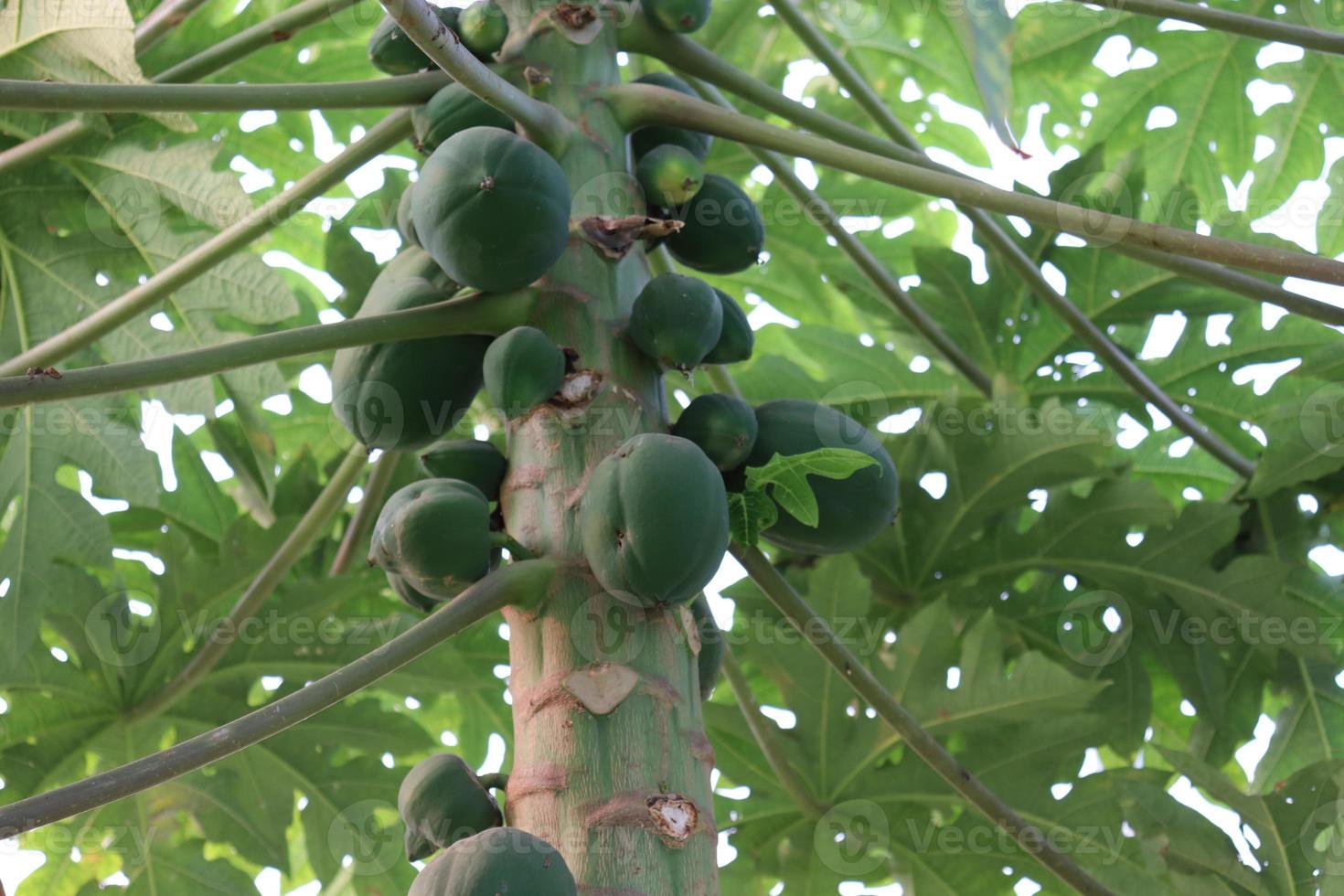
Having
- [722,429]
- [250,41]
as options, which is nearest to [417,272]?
[722,429]

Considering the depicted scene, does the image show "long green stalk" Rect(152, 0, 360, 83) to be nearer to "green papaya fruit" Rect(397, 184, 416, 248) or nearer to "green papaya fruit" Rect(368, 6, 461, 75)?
"green papaya fruit" Rect(368, 6, 461, 75)

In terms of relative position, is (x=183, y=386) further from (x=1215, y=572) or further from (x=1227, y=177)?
(x=1227, y=177)

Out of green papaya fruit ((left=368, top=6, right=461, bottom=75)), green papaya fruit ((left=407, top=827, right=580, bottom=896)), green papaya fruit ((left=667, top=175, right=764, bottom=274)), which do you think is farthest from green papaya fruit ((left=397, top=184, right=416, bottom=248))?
green papaya fruit ((left=407, top=827, right=580, bottom=896))

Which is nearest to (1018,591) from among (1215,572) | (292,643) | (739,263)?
(1215,572)

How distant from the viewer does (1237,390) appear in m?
3.74

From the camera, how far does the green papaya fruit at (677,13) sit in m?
2.58

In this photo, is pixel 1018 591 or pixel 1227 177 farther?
pixel 1227 177

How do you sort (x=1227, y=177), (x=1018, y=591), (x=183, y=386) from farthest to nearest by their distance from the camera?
(x=1227, y=177)
(x=1018, y=591)
(x=183, y=386)

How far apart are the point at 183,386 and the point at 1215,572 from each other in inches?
91.2

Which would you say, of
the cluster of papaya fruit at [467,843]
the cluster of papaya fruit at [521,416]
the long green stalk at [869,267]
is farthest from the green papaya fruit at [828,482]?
the long green stalk at [869,267]

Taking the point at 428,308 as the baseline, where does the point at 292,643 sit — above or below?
above

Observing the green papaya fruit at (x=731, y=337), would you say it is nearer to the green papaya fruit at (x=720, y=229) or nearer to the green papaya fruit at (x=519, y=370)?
the green papaya fruit at (x=720, y=229)

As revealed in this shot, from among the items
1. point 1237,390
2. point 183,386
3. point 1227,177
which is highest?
point 1227,177

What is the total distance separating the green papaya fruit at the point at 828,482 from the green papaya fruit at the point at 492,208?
17.7 inches
